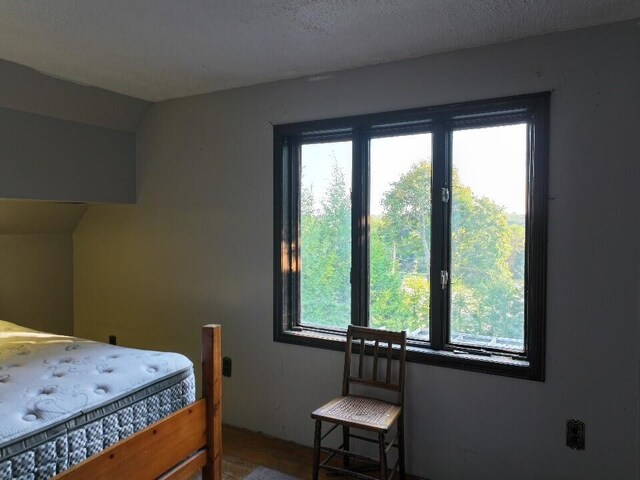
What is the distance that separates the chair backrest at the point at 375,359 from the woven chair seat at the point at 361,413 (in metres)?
0.08

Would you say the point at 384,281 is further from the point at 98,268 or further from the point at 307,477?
the point at 98,268

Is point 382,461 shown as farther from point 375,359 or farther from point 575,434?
point 575,434

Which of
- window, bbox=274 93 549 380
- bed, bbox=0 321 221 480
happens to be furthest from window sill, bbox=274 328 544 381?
bed, bbox=0 321 221 480

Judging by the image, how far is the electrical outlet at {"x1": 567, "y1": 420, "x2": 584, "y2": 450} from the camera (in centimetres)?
208

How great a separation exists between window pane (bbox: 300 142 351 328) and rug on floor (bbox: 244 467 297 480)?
0.85 meters

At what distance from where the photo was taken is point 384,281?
2635 mm

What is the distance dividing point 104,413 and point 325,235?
1537mm

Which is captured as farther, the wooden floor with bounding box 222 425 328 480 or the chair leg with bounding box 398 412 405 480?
the wooden floor with bounding box 222 425 328 480

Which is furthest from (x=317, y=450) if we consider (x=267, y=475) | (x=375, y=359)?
(x=375, y=359)

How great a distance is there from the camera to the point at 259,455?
2.70m

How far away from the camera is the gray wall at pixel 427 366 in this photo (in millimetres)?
2016

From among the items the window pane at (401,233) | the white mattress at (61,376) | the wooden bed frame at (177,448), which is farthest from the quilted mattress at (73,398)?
the window pane at (401,233)

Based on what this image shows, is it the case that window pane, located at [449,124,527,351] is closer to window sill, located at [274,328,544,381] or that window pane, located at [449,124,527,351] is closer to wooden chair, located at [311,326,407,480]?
window sill, located at [274,328,544,381]

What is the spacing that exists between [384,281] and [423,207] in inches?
18.6
